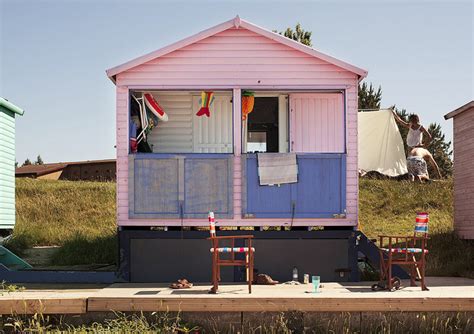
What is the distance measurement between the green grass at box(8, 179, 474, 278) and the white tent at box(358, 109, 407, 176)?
1851mm

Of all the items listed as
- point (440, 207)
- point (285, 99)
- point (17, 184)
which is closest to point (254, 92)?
point (285, 99)

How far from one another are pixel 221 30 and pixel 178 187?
2452mm

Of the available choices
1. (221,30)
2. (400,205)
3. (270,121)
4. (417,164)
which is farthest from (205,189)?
(417,164)

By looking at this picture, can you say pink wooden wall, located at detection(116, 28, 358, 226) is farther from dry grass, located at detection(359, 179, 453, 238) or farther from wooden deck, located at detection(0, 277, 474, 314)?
dry grass, located at detection(359, 179, 453, 238)

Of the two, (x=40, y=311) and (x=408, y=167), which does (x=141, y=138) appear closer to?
(x=40, y=311)

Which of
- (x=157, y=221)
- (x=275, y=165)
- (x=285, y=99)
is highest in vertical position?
(x=285, y=99)

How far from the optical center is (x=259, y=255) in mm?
12133

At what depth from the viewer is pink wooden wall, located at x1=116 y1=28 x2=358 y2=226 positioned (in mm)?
12078

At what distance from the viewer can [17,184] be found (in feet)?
74.9

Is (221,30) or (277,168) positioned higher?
(221,30)

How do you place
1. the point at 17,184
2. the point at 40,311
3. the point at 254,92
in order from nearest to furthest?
the point at 40,311 < the point at 254,92 < the point at 17,184

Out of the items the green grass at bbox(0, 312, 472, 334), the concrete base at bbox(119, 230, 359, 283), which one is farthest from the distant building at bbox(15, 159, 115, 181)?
the green grass at bbox(0, 312, 472, 334)

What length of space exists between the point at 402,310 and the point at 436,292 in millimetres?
905

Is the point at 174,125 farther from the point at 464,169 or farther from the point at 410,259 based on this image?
the point at 464,169
